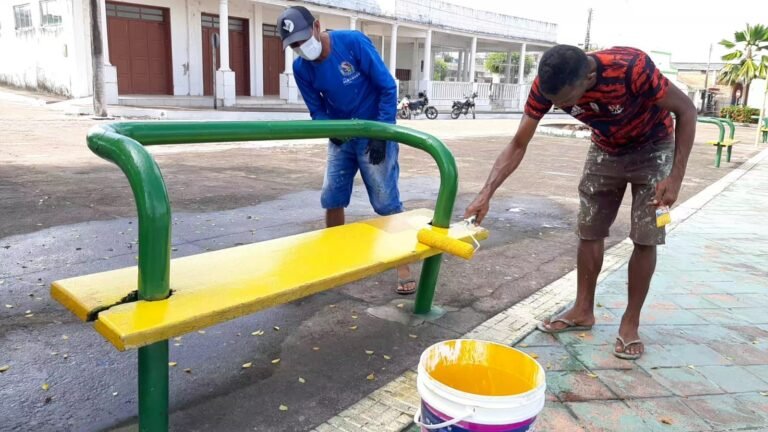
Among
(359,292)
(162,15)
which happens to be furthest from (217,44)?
(359,292)

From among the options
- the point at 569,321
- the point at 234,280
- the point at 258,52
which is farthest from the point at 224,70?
the point at 234,280

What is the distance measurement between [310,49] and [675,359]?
2558 mm

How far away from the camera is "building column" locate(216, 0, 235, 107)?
56.8ft

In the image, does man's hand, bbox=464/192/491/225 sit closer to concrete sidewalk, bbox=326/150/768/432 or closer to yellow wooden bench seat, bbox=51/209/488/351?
yellow wooden bench seat, bbox=51/209/488/351

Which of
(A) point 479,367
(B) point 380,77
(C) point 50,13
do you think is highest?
(C) point 50,13

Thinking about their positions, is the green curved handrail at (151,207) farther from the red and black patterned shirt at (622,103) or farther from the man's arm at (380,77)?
the red and black patterned shirt at (622,103)

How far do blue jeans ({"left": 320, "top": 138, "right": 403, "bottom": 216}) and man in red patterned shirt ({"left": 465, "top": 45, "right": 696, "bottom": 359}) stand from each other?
2.85 feet

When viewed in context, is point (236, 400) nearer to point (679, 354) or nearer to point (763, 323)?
point (679, 354)

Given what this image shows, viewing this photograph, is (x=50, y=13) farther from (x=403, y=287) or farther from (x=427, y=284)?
(x=427, y=284)

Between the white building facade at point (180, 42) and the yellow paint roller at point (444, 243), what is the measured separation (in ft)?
48.6

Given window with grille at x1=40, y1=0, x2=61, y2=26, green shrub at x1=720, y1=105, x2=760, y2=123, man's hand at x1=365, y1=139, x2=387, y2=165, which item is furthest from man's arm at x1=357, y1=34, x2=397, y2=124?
green shrub at x1=720, y1=105, x2=760, y2=123

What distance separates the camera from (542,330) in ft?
10.4

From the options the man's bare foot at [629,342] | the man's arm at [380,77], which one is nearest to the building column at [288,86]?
the man's arm at [380,77]

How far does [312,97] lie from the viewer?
3.64 m
